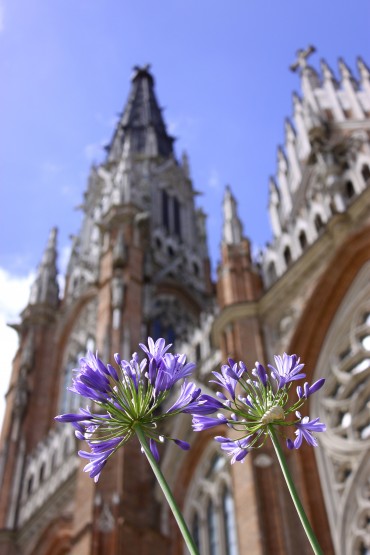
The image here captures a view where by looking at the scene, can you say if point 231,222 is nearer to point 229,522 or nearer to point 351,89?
point 351,89

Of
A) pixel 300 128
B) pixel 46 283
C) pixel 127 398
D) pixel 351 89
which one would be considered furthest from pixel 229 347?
pixel 46 283

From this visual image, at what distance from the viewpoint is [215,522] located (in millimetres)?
15523

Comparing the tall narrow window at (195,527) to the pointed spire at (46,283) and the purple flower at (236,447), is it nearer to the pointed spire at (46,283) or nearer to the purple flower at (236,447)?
the purple flower at (236,447)

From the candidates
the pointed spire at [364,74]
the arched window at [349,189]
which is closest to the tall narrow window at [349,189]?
the arched window at [349,189]

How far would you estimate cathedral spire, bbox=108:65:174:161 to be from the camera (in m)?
37.6

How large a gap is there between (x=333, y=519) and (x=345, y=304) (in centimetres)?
427

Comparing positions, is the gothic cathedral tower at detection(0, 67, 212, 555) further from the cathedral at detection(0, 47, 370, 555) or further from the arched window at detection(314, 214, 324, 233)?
the arched window at detection(314, 214, 324, 233)

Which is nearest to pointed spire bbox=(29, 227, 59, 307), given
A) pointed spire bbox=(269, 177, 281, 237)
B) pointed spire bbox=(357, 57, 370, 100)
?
pointed spire bbox=(269, 177, 281, 237)

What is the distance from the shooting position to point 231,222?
19.9 meters

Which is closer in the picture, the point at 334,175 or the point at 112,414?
the point at 112,414

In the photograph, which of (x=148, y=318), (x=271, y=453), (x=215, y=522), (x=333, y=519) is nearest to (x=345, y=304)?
(x=271, y=453)

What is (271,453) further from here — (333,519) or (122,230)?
(122,230)

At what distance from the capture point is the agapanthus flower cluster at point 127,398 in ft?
11.7

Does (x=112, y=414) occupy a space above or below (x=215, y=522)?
below
